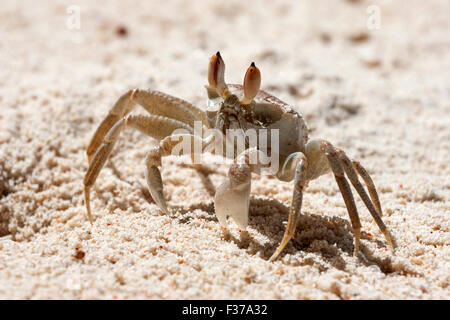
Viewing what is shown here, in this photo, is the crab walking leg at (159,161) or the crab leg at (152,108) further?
the crab leg at (152,108)

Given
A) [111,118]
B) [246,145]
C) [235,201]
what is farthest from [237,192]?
[111,118]

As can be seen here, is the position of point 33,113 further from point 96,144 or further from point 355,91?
point 355,91

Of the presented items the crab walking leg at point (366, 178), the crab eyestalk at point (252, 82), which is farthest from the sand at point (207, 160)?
the crab eyestalk at point (252, 82)

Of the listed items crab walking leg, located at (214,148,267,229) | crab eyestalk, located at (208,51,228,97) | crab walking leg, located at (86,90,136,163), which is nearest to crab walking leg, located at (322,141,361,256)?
crab walking leg, located at (214,148,267,229)

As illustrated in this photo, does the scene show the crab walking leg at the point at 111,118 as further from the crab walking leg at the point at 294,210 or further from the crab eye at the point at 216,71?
the crab walking leg at the point at 294,210

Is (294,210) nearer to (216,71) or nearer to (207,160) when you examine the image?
(216,71)

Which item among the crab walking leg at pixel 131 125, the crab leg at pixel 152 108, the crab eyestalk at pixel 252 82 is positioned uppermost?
the crab eyestalk at pixel 252 82

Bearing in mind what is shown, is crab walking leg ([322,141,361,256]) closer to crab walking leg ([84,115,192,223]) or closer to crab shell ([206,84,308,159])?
crab shell ([206,84,308,159])
